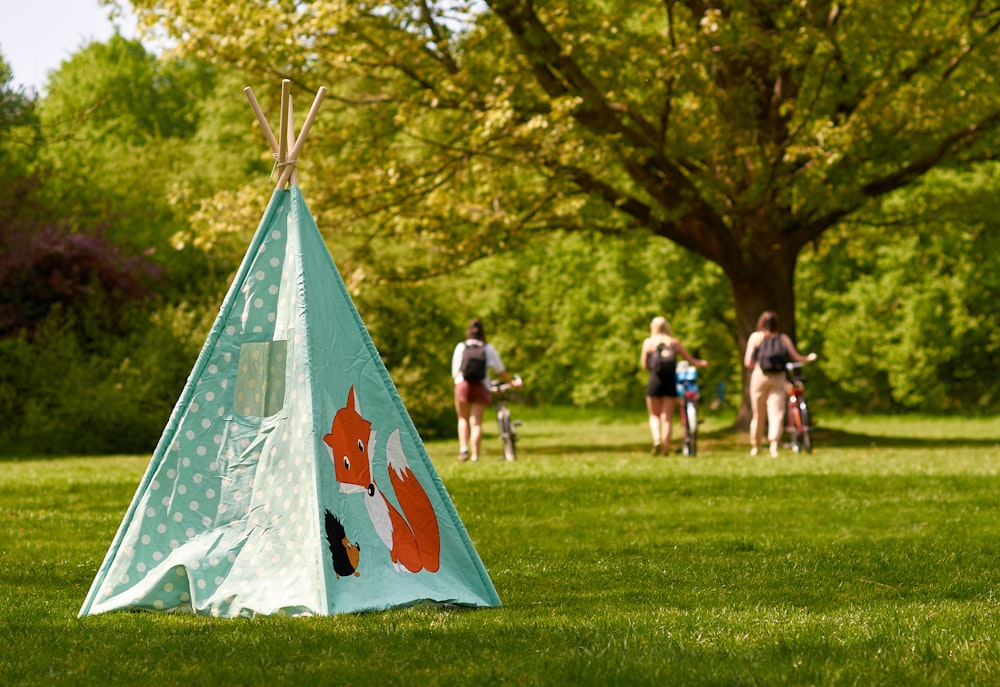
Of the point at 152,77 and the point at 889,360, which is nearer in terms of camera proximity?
the point at 889,360

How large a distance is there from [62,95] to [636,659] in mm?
48389

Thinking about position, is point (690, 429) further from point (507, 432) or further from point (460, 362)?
point (460, 362)

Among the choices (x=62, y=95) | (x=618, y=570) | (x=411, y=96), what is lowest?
(x=618, y=570)

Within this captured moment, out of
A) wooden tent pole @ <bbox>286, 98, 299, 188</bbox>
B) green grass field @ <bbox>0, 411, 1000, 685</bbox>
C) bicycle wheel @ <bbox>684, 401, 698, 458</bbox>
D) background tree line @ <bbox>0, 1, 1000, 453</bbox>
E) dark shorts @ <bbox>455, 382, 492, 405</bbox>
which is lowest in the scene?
green grass field @ <bbox>0, 411, 1000, 685</bbox>

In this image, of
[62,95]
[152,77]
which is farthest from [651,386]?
[152,77]

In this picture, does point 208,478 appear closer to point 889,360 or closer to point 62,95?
point 889,360

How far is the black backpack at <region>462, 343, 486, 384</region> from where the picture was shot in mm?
18219

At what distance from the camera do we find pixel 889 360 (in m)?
40.1

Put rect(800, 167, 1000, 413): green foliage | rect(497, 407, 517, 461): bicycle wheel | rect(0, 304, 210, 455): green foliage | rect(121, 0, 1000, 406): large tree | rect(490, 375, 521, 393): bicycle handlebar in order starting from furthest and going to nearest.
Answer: rect(800, 167, 1000, 413): green foliage → rect(0, 304, 210, 455): green foliage → rect(121, 0, 1000, 406): large tree → rect(497, 407, 517, 461): bicycle wheel → rect(490, 375, 521, 393): bicycle handlebar

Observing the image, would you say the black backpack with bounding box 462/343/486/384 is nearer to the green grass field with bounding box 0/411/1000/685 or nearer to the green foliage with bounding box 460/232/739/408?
the green grass field with bounding box 0/411/1000/685

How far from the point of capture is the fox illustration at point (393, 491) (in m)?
6.85

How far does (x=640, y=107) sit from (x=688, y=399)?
627cm

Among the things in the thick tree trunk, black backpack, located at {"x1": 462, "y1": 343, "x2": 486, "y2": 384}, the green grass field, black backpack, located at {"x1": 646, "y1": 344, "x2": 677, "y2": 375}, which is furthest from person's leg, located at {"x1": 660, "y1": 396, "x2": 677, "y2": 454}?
the thick tree trunk

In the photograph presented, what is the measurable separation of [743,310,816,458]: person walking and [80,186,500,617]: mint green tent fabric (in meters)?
11.7
